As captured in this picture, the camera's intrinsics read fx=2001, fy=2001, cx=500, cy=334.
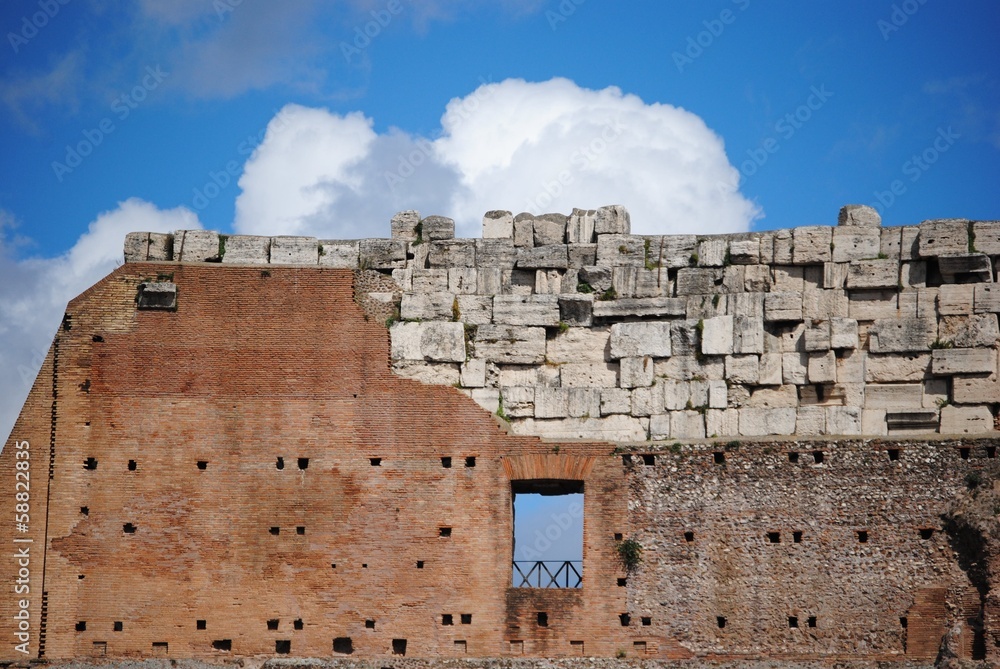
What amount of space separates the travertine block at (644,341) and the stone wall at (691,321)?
0.07 ft

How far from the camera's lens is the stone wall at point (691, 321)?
1246 inches

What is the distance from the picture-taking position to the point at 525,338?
1280 inches

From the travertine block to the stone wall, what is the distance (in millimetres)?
23

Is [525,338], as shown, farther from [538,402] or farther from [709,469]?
[709,469]

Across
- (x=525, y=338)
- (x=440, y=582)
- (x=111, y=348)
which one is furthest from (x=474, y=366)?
(x=111, y=348)

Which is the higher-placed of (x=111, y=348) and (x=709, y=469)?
(x=111, y=348)

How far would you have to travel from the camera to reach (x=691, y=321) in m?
32.3

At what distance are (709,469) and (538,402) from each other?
2958 mm

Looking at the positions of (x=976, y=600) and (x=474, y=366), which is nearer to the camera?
(x=976, y=600)

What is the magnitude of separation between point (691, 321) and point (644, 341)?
82 centimetres

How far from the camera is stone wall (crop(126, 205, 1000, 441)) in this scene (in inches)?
1246

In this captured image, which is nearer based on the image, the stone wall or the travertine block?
the stone wall

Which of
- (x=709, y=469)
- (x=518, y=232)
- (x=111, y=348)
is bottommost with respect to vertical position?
(x=709, y=469)

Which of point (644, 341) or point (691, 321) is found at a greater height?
point (691, 321)
